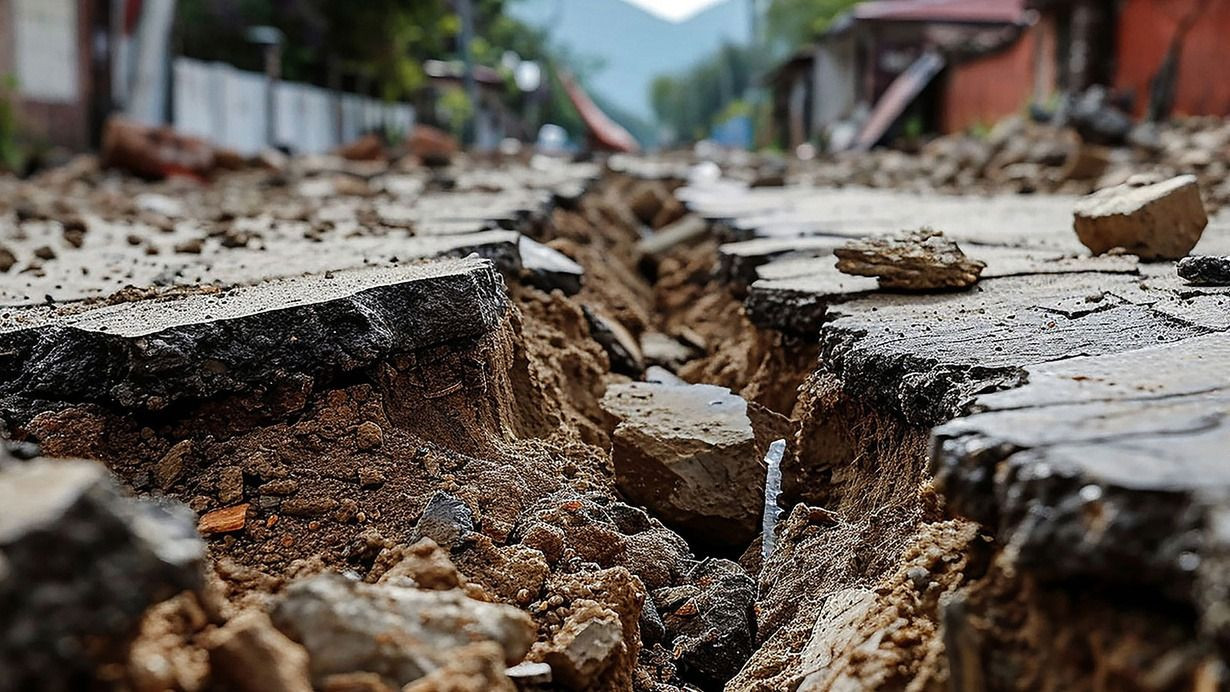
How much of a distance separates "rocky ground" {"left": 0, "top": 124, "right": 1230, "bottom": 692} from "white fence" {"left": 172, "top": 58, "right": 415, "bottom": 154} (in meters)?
10.6

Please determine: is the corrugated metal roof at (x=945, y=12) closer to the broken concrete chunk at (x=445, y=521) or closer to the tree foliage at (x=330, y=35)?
the tree foliage at (x=330, y=35)

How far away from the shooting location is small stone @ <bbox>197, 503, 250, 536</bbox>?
1675 mm

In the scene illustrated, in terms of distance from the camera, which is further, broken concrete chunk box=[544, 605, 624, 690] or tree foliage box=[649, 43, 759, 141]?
tree foliage box=[649, 43, 759, 141]

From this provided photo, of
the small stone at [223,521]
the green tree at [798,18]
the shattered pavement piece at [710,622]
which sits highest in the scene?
the green tree at [798,18]

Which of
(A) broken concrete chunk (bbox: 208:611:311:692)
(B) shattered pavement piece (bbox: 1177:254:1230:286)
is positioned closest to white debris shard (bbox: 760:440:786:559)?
(B) shattered pavement piece (bbox: 1177:254:1230:286)

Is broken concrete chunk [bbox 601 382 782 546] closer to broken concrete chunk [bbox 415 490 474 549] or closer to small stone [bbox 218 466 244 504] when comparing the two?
broken concrete chunk [bbox 415 490 474 549]

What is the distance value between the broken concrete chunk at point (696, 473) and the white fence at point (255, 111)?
36.0ft

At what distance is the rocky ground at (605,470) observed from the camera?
1029mm

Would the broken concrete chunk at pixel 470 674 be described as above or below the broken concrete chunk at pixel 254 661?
below

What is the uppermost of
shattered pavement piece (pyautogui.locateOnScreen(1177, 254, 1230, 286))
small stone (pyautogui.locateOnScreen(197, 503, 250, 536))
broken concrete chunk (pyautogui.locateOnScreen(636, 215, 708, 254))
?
shattered pavement piece (pyautogui.locateOnScreen(1177, 254, 1230, 286))

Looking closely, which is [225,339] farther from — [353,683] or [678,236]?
[678,236]

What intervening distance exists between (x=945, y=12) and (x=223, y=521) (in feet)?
77.6

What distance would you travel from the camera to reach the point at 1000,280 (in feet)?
8.92

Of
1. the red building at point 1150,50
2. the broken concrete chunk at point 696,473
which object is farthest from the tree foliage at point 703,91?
the broken concrete chunk at point 696,473
